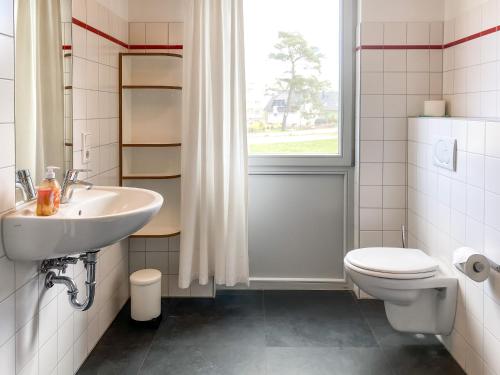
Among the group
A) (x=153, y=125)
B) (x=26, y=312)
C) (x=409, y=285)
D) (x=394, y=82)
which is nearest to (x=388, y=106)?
(x=394, y=82)

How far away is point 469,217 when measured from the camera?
7.32ft

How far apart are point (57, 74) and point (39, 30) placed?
20 centimetres

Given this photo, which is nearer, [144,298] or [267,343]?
[267,343]

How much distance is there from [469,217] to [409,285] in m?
0.42

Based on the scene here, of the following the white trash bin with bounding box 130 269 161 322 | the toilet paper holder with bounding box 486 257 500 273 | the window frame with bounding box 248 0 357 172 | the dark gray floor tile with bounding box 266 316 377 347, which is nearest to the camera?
the toilet paper holder with bounding box 486 257 500 273

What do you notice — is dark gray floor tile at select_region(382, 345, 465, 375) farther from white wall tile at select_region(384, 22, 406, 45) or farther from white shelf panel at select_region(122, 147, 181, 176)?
white wall tile at select_region(384, 22, 406, 45)

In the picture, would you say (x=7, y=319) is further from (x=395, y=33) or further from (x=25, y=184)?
(x=395, y=33)

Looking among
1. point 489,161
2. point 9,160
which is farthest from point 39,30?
point 489,161

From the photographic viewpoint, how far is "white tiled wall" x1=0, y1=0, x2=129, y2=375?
1.61 meters

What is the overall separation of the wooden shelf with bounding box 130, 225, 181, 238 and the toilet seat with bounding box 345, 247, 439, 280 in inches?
43.2

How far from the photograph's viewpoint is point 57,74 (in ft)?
6.80

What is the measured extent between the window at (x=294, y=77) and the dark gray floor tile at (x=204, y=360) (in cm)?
133

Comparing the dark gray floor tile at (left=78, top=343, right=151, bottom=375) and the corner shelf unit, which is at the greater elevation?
the corner shelf unit

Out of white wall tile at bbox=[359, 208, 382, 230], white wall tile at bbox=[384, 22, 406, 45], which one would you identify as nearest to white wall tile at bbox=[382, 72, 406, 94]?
white wall tile at bbox=[384, 22, 406, 45]
